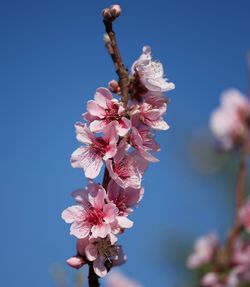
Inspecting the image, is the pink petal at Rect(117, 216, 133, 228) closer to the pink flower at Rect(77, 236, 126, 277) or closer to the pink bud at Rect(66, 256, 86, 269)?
the pink flower at Rect(77, 236, 126, 277)

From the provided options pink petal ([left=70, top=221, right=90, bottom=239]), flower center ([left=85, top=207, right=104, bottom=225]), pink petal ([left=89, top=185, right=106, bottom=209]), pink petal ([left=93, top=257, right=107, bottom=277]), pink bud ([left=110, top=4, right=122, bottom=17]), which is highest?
pink bud ([left=110, top=4, right=122, bottom=17])

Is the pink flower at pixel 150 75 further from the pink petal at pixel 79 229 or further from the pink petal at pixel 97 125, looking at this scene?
the pink petal at pixel 79 229

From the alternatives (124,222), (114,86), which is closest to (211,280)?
(124,222)

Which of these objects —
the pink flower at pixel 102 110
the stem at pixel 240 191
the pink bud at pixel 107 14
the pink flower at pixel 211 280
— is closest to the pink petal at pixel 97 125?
the pink flower at pixel 102 110

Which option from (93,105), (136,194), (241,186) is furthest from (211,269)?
(93,105)

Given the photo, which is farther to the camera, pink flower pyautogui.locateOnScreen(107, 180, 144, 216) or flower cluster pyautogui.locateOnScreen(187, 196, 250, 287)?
flower cluster pyautogui.locateOnScreen(187, 196, 250, 287)

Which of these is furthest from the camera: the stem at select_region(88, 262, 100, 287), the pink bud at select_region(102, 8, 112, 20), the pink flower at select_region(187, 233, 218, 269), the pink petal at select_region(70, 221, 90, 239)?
the pink flower at select_region(187, 233, 218, 269)

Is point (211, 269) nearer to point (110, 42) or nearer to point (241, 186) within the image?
point (241, 186)

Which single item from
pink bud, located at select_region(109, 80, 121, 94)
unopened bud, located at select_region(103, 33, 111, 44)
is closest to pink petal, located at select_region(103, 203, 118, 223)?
pink bud, located at select_region(109, 80, 121, 94)
